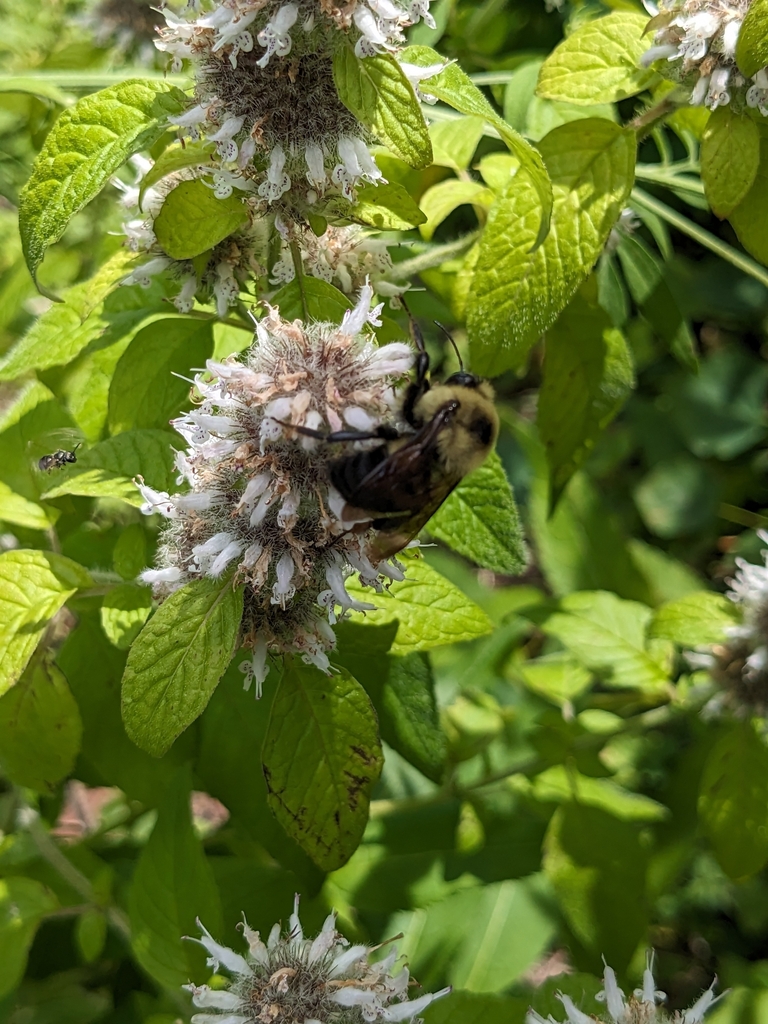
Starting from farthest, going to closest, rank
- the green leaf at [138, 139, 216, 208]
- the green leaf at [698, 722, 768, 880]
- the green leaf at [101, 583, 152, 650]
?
the green leaf at [698, 722, 768, 880], the green leaf at [101, 583, 152, 650], the green leaf at [138, 139, 216, 208]

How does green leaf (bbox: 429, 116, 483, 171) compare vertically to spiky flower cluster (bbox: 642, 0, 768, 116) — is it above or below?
below

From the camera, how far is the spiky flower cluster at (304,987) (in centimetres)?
133

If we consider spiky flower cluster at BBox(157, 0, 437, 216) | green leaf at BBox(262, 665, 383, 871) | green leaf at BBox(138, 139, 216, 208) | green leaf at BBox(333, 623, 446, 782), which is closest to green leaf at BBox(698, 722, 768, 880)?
green leaf at BBox(333, 623, 446, 782)

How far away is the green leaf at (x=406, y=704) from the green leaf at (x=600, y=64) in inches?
42.4

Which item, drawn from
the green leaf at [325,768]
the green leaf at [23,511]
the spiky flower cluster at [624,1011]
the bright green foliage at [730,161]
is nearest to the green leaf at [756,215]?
the bright green foliage at [730,161]

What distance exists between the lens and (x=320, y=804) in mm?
1378

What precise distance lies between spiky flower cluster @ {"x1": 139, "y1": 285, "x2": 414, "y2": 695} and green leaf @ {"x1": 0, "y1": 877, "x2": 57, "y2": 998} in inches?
38.6

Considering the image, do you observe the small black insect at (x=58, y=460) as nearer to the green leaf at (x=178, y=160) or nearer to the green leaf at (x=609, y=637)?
the green leaf at (x=178, y=160)

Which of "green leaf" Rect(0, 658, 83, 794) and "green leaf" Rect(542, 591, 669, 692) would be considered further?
"green leaf" Rect(542, 591, 669, 692)

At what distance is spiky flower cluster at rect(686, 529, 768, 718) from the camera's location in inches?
82.0

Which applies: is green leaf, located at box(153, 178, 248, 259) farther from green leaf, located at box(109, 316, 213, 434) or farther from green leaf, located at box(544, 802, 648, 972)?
green leaf, located at box(544, 802, 648, 972)

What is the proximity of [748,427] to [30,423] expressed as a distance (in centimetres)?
298

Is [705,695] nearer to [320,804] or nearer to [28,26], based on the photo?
[320,804]

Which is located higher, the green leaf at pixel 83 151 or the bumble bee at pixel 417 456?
the green leaf at pixel 83 151
